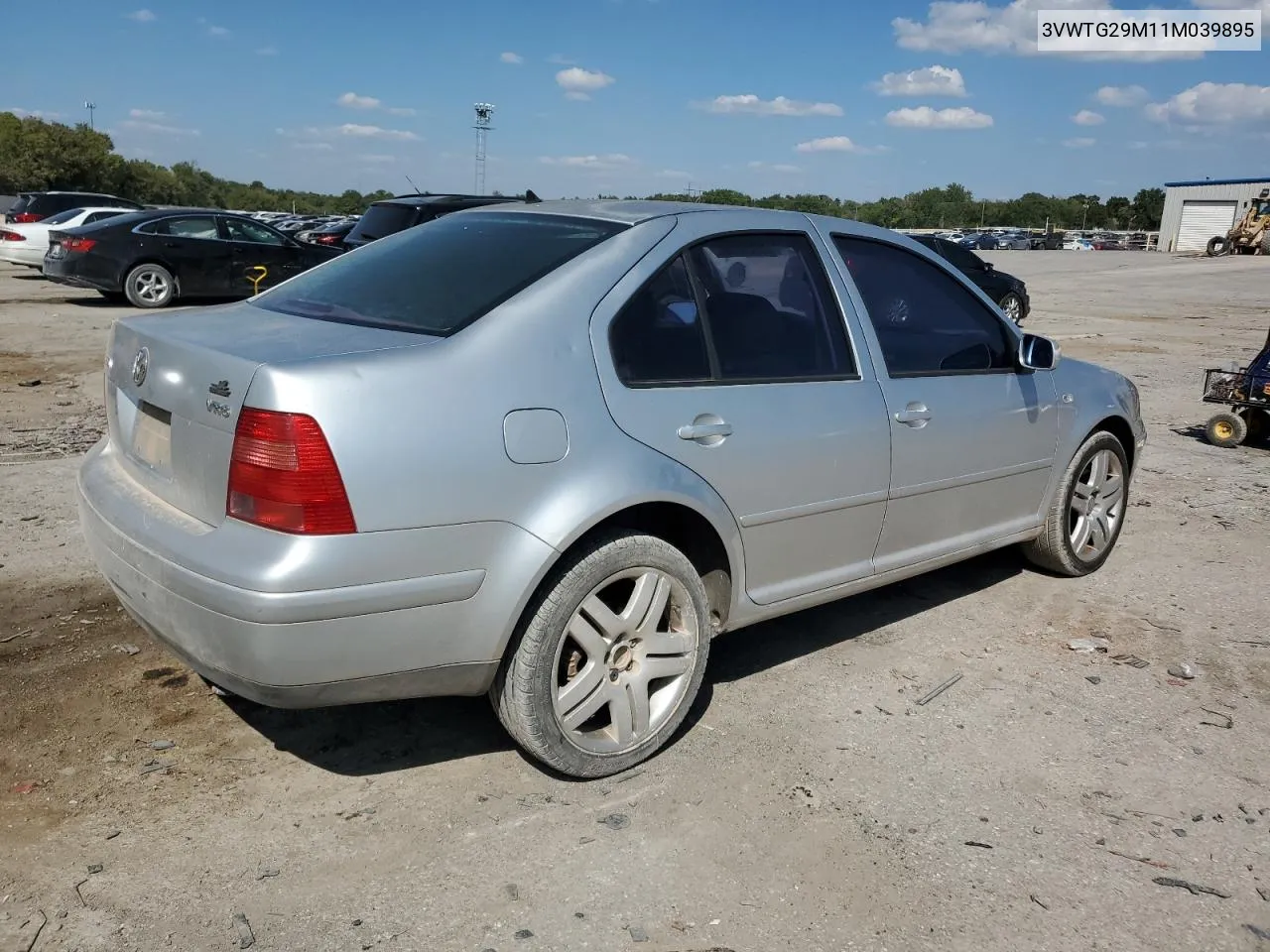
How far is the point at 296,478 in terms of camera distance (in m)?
2.58

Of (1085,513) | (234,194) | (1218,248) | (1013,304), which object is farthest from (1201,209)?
(234,194)

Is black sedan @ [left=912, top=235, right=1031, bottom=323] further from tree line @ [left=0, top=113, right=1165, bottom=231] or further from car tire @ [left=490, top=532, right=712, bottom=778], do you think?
tree line @ [left=0, top=113, right=1165, bottom=231]

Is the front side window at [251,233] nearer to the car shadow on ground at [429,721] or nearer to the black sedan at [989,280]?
the black sedan at [989,280]

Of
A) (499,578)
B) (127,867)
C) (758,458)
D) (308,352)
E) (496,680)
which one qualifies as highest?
(308,352)

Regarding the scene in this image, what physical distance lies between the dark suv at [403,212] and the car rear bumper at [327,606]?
10.6 metres

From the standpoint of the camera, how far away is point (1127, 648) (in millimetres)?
4387

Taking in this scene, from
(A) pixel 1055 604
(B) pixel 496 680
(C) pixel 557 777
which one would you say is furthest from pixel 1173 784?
(B) pixel 496 680

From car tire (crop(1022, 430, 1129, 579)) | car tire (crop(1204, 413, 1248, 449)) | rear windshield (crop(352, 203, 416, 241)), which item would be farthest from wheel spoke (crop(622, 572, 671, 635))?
rear windshield (crop(352, 203, 416, 241))

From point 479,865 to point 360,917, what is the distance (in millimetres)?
337

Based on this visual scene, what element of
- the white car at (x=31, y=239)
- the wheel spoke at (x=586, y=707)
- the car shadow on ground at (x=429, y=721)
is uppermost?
the white car at (x=31, y=239)

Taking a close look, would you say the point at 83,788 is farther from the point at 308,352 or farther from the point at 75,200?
the point at 75,200

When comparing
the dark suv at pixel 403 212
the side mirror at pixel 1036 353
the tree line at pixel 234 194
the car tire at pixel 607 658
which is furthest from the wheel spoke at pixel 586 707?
the tree line at pixel 234 194

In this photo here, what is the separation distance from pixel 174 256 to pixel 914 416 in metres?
14.2

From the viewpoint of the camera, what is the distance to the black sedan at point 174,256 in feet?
49.5
